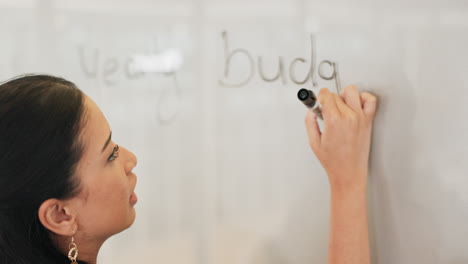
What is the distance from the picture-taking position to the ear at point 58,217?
64 cm

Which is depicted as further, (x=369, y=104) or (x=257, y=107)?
(x=257, y=107)

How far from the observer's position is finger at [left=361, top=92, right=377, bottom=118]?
2.17 feet

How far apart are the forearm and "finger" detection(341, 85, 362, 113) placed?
0.11 m

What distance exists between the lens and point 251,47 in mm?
799

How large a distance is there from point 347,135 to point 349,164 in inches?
1.7

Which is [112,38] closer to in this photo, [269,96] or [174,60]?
[174,60]

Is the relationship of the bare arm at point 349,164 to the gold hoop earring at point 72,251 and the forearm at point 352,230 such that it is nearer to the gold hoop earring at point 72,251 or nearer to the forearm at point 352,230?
the forearm at point 352,230

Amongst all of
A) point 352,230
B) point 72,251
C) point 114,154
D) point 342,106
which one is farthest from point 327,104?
point 72,251

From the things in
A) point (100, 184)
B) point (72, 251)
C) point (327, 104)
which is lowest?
point (72, 251)

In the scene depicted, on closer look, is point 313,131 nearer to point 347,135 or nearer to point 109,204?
point 347,135

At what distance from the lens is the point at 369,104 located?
2.18 ft

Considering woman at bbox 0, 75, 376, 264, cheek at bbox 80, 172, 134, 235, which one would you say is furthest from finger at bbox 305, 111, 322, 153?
cheek at bbox 80, 172, 134, 235

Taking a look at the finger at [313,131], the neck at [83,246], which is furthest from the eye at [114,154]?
the finger at [313,131]

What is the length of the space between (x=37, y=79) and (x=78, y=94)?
0.06 m
